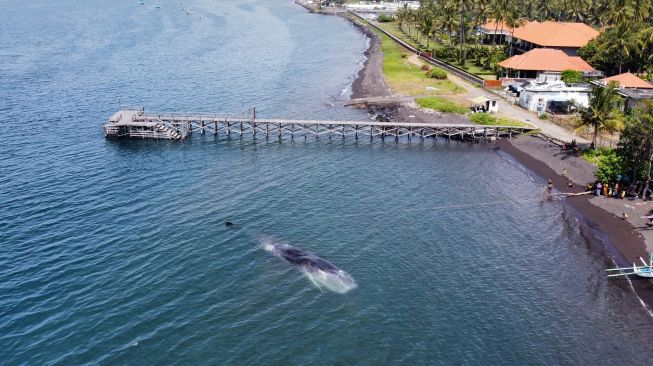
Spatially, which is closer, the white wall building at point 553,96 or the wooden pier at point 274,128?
the wooden pier at point 274,128

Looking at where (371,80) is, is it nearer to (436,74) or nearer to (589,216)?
(436,74)

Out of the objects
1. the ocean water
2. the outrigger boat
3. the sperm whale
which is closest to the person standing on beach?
the ocean water

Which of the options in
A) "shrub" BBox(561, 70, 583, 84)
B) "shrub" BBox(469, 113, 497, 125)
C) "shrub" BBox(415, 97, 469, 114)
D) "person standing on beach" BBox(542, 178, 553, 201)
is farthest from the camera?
"shrub" BBox(561, 70, 583, 84)

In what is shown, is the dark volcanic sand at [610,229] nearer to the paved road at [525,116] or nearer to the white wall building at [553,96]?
the paved road at [525,116]

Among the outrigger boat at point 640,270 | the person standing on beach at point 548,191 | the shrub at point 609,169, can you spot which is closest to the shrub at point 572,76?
the shrub at point 609,169

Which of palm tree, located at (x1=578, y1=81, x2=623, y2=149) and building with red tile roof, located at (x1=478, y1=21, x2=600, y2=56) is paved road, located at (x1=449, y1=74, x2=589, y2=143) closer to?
palm tree, located at (x1=578, y1=81, x2=623, y2=149)

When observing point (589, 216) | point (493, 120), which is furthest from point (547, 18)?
point (589, 216)

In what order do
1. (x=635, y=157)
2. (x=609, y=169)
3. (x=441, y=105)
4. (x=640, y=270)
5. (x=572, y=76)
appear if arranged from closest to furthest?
(x=640, y=270), (x=635, y=157), (x=609, y=169), (x=441, y=105), (x=572, y=76)
